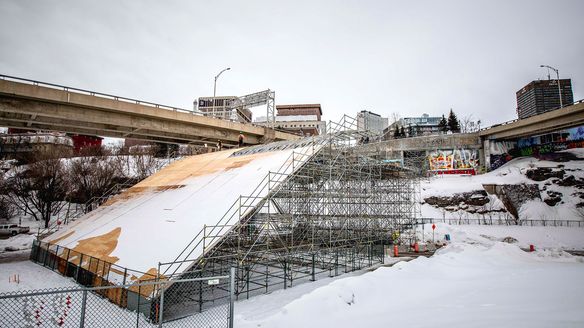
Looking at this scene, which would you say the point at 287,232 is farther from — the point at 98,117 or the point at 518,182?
the point at 518,182

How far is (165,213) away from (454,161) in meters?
49.0

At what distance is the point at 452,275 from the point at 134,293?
13430 millimetres

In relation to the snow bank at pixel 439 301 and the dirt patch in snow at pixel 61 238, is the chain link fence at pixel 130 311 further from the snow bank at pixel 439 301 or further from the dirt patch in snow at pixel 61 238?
the dirt patch in snow at pixel 61 238

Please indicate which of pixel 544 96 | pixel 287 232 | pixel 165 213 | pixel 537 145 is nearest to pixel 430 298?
pixel 287 232

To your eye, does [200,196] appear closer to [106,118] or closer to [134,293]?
[134,293]

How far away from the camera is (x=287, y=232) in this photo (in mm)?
19891

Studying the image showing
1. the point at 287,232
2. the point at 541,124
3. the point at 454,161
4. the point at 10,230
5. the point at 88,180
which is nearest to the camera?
the point at 287,232

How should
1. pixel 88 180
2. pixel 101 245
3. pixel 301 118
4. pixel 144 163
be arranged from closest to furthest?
pixel 101 245 < pixel 88 180 < pixel 144 163 < pixel 301 118

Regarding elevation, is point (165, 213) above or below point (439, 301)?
above

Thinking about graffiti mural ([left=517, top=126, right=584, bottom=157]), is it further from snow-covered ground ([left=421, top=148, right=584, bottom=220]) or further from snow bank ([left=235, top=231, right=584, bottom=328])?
snow bank ([left=235, top=231, right=584, bottom=328])

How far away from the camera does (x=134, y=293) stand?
1141 centimetres

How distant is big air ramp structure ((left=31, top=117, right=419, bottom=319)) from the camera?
12.9m

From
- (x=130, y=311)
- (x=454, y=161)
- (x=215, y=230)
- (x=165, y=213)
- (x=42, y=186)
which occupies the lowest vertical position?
(x=130, y=311)

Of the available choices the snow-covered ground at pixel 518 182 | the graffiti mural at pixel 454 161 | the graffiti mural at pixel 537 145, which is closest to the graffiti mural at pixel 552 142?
the graffiti mural at pixel 537 145
